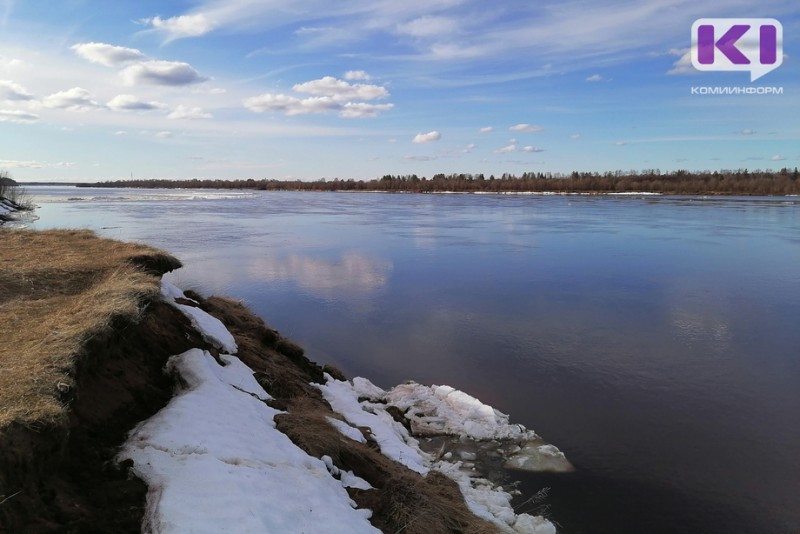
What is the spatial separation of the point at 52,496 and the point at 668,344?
12402 mm

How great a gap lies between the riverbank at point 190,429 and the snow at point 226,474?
0.02 metres

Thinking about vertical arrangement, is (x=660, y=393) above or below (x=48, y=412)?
below

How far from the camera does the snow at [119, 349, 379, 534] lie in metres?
4.07

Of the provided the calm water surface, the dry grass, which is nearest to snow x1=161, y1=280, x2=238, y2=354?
the dry grass

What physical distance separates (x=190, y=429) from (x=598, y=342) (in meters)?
10.1

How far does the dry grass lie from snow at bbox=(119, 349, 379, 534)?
36.8 inches

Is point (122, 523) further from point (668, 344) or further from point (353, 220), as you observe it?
point (353, 220)

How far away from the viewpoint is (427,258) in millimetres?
24531

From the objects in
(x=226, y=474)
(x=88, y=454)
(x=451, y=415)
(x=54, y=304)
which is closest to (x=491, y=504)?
(x=451, y=415)

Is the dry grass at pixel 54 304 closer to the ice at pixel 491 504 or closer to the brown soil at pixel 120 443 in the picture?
the brown soil at pixel 120 443

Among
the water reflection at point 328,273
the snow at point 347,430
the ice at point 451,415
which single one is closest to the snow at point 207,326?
the snow at point 347,430

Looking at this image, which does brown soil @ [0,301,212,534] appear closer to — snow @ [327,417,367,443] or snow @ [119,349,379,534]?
snow @ [119,349,379,534]

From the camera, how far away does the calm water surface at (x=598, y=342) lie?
727cm

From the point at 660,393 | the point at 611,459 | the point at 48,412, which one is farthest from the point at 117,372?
the point at 660,393
